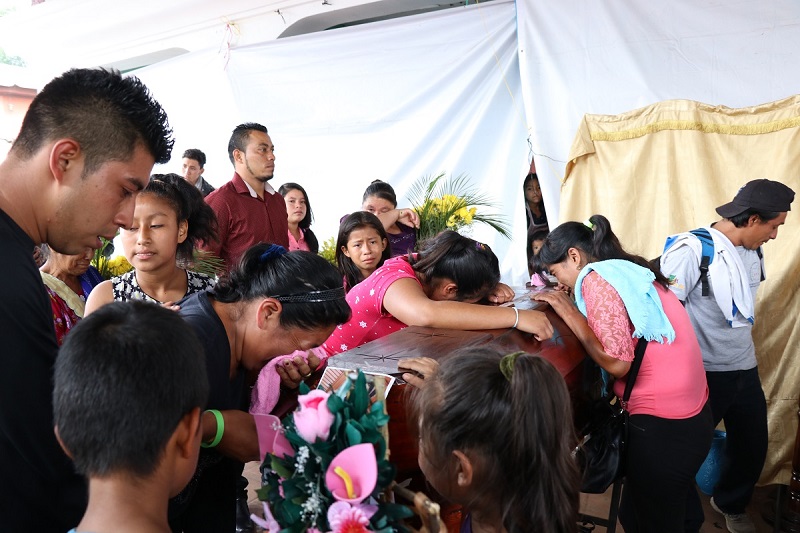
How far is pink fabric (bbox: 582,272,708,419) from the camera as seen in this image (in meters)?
2.17

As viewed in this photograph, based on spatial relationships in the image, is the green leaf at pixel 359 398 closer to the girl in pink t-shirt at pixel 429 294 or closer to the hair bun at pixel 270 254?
the hair bun at pixel 270 254

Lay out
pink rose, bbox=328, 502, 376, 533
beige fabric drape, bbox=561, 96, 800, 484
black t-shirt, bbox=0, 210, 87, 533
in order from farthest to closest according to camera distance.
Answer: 1. beige fabric drape, bbox=561, 96, 800, 484
2. black t-shirt, bbox=0, 210, 87, 533
3. pink rose, bbox=328, 502, 376, 533

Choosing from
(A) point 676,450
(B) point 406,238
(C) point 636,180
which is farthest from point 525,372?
(C) point 636,180

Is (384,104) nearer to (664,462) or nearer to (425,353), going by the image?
(664,462)

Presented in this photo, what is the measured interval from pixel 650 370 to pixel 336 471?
165 centimetres

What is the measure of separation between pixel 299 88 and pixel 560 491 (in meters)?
5.08

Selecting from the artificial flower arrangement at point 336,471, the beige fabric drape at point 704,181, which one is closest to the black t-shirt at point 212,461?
the artificial flower arrangement at point 336,471

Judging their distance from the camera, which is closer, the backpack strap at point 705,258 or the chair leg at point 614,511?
the chair leg at point 614,511

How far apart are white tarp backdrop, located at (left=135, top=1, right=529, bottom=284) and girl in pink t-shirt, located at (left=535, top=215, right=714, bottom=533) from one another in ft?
8.63

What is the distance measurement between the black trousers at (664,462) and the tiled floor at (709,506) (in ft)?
3.56

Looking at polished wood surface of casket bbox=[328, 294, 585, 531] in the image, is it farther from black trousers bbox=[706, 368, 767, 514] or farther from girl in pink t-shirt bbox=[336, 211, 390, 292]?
black trousers bbox=[706, 368, 767, 514]

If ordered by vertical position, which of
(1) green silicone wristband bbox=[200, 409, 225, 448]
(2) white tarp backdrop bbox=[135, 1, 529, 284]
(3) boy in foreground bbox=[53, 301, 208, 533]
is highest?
(2) white tarp backdrop bbox=[135, 1, 529, 284]

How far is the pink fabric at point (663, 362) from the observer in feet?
7.13

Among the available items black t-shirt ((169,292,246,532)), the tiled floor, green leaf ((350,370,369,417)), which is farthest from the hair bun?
the tiled floor
